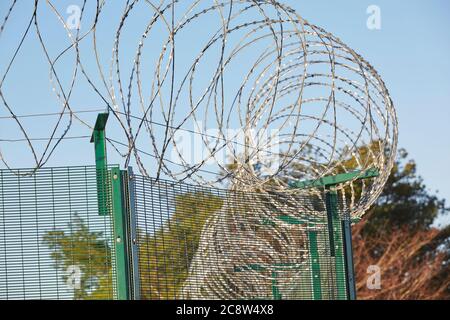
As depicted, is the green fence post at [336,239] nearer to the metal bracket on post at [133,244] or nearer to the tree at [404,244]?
the metal bracket on post at [133,244]

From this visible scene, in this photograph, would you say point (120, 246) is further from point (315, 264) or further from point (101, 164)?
point (315, 264)

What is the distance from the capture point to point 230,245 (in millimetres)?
7980

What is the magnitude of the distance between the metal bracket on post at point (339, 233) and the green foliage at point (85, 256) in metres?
2.69

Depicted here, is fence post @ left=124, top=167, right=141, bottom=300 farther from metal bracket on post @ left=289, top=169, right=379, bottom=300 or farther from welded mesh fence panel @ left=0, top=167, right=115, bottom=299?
metal bracket on post @ left=289, top=169, right=379, bottom=300

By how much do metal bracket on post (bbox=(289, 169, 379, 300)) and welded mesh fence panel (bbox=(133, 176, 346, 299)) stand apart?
28 millimetres

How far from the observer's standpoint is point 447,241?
1125 inches

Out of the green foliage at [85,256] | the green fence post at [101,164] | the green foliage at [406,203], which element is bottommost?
the green foliage at [85,256]

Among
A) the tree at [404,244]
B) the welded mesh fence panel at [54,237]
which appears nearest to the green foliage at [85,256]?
the welded mesh fence panel at [54,237]

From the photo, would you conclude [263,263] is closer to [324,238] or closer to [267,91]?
[324,238]

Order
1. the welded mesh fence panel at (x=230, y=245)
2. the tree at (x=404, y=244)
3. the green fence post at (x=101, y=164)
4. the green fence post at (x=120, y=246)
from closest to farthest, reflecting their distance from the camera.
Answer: the green fence post at (x=120, y=246) → the green fence post at (x=101, y=164) → the welded mesh fence panel at (x=230, y=245) → the tree at (x=404, y=244)

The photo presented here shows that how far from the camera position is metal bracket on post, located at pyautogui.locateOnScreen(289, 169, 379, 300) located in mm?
9094

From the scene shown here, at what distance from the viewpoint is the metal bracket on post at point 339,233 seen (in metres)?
9.09

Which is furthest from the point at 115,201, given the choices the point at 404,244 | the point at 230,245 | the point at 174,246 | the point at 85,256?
the point at 404,244

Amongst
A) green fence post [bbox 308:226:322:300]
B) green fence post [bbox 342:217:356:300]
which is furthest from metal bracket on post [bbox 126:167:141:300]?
green fence post [bbox 342:217:356:300]
